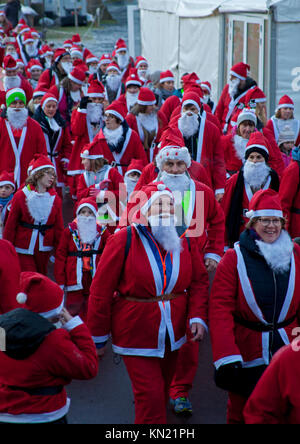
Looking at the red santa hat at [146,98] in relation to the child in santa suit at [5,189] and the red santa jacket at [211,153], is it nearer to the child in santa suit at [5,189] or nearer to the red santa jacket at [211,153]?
the red santa jacket at [211,153]

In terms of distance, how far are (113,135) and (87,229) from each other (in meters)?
2.14

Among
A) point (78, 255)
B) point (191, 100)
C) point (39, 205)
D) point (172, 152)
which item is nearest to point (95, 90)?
point (191, 100)

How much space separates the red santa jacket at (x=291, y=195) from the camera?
6.13 meters

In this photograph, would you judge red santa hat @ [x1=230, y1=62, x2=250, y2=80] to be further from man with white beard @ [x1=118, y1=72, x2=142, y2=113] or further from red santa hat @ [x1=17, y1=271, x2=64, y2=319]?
red santa hat @ [x1=17, y1=271, x2=64, y2=319]

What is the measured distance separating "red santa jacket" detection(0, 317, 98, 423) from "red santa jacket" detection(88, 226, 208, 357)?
676 mm

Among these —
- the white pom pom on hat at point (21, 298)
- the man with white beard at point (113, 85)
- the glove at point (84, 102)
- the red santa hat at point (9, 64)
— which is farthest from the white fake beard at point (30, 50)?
the white pom pom on hat at point (21, 298)

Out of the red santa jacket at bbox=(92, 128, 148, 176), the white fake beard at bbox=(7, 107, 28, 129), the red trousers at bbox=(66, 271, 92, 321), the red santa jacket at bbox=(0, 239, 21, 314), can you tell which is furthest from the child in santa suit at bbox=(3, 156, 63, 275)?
the red santa jacket at bbox=(0, 239, 21, 314)

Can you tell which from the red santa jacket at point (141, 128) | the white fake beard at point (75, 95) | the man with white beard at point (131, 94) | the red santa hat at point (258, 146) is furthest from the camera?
the man with white beard at point (131, 94)

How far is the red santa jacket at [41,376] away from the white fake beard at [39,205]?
10.2 feet

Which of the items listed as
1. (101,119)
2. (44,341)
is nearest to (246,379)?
(44,341)

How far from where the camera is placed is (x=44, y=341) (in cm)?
341

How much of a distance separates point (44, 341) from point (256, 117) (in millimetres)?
5582
